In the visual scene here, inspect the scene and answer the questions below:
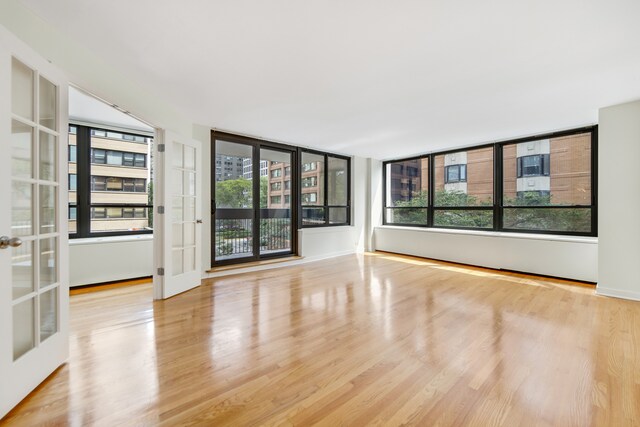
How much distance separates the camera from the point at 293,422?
1.45 meters

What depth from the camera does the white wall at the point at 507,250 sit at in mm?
4059

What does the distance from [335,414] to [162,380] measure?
1152 millimetres

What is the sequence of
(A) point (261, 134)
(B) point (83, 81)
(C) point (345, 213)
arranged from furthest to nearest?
(C) point (345, 213)
(A) point (261, 134)
(B) point (83, 81)

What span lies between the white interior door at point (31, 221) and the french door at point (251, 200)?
2.60m

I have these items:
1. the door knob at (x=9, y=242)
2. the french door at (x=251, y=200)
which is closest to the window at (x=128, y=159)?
the french door at (x=251, y=200)

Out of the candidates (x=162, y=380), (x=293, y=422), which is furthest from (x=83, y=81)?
(x=293, y=422)

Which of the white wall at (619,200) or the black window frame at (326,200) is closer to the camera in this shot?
the white wall at (619,200)

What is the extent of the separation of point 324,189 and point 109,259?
4.12 meters

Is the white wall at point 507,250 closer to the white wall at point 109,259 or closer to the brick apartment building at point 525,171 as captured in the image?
the brick apartment building at point 525,171

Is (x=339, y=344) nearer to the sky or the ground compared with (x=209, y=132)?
nearer to the ground

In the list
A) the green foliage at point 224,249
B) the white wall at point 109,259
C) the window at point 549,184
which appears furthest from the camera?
the green foliage at point 224,249

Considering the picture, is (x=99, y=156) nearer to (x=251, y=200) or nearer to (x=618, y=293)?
(x=251, y=200)

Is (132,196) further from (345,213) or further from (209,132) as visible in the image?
(345,213)

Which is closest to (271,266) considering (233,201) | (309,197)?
(233,201)
